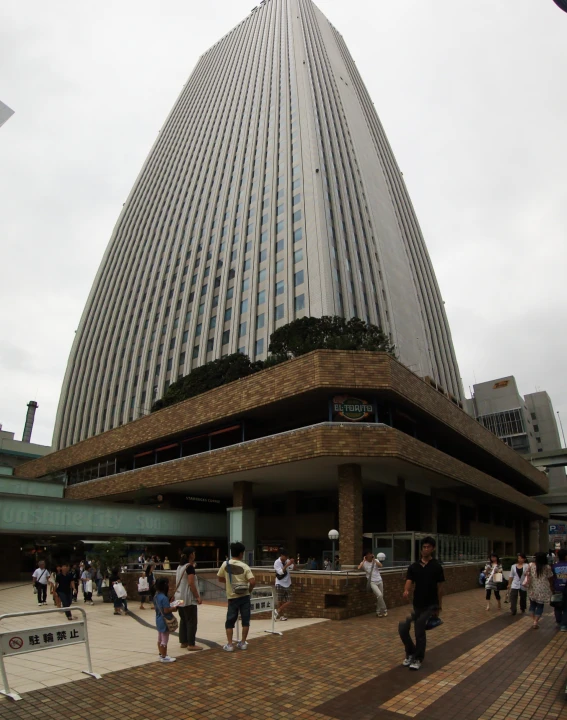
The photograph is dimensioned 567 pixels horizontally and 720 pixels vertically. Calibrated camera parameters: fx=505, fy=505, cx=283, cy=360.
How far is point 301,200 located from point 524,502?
1475 inches

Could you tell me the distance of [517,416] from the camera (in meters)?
98.9

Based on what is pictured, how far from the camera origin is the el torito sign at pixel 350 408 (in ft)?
75.9

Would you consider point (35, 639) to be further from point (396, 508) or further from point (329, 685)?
point (396, 508)

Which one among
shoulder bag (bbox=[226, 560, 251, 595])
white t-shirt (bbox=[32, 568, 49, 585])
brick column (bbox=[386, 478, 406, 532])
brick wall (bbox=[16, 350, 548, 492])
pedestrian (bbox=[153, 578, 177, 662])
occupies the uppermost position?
brick wall (bbox=[16, 350, 548, 492])

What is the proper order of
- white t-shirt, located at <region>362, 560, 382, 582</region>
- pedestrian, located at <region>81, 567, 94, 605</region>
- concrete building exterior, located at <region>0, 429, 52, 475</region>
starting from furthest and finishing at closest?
concrete building exterior, located at <region>0, 429, 52, 475</region>, pedestrian, located at <region>81, 567, 94, 605</region>, white t-shirt, located at <region>362, 560, 382, 582</region>

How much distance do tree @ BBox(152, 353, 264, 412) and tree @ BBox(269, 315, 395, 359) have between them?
389cm

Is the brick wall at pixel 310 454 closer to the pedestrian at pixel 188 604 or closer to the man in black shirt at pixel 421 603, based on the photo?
the pedestrian at pixel 188 604

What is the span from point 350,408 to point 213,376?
764 inches

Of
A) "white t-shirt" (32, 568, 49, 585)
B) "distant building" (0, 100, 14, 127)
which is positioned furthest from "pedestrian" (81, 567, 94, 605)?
"distant building" (0, 100, 14, 127)

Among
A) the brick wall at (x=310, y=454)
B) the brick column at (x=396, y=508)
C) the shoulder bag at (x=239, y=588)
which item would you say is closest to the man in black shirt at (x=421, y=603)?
the shoulder bag at (x=239, y=588)

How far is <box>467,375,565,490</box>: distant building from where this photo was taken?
97.7 m

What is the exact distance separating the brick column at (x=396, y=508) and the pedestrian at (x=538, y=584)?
48.2ft

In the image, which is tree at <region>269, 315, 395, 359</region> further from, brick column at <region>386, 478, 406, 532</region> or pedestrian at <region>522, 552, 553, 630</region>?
pedestrian at <region>522, 552, 553, 630</region>

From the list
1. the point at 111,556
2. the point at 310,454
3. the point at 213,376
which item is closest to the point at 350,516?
the point at 310,454
